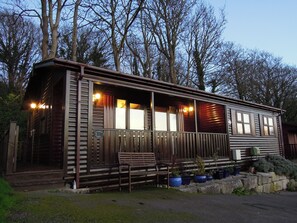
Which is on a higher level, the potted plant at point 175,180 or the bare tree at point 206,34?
the bare tree at point 206,34

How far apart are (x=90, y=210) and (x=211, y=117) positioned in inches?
363

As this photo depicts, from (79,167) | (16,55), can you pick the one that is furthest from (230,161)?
(16,55)

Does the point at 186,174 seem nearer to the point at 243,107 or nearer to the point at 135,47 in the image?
the point at 243,107

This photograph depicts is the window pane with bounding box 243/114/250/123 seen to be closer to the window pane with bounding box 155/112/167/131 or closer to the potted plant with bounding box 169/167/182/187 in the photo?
the window pane with bounding box 155/112/167/131

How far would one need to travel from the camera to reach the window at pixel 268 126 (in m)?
14.8

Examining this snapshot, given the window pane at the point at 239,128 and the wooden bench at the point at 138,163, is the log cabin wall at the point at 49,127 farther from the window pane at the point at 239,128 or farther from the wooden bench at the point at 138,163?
the window pane at the point at 239,128

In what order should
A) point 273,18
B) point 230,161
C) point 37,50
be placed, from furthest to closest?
point 37,50 < point 273,18 < point 230,161

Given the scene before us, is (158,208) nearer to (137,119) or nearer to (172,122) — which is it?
(137,119)

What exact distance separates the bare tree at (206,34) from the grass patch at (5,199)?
1955 centimetres

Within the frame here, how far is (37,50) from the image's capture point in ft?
74.1

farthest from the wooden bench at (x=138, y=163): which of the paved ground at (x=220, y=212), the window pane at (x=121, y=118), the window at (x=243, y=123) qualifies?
the window at (x=243, y=123)

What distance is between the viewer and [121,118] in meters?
9.98

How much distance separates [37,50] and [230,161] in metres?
A: 19.6

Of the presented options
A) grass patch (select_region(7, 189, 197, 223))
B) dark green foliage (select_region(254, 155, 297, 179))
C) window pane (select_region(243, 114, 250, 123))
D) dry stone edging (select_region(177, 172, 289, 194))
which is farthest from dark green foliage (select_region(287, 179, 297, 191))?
grass patch (select_region(7, 189, 197, 223))
